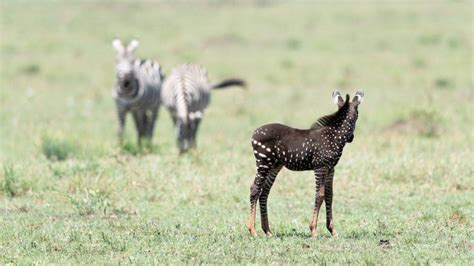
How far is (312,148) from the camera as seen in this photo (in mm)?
8641

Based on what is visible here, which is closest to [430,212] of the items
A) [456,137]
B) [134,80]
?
[456,137]

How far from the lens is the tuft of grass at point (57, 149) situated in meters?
14.8

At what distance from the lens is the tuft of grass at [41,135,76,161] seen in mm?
14805

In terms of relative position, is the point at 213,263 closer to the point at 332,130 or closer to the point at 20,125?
the point at 332,130

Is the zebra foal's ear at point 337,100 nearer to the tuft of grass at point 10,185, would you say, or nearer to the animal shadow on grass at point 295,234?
the animal shadow on grass at point 295,234

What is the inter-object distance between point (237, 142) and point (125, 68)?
2.58 m

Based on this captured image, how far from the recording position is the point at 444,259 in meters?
7.77

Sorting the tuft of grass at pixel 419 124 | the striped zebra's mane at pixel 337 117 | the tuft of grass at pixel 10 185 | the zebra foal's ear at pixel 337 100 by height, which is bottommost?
the tuft of grass at pixel 10 185

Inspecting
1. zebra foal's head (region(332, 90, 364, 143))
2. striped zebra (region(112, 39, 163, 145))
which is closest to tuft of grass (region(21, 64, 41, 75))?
striped zebra (region(112, 39, 163, 145))

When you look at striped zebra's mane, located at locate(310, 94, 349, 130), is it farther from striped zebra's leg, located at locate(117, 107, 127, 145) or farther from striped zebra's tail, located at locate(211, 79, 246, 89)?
striped zebra's tail, located at locate(211, 79, 246, 89)

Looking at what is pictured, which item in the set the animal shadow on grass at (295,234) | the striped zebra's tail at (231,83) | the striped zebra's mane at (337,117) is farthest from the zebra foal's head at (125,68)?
the striped zebra's mane at (337,117)

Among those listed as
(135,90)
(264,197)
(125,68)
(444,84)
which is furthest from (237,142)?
(444,84)

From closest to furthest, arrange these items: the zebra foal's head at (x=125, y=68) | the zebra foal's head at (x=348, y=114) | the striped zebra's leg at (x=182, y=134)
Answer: the zebra foal's head at (x=348, y=114) < the striped zebra's leg at (x=182, y=134) < the zebra foal's head at (x=125, y=68)

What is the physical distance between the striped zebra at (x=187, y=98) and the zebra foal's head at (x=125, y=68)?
0.70m
